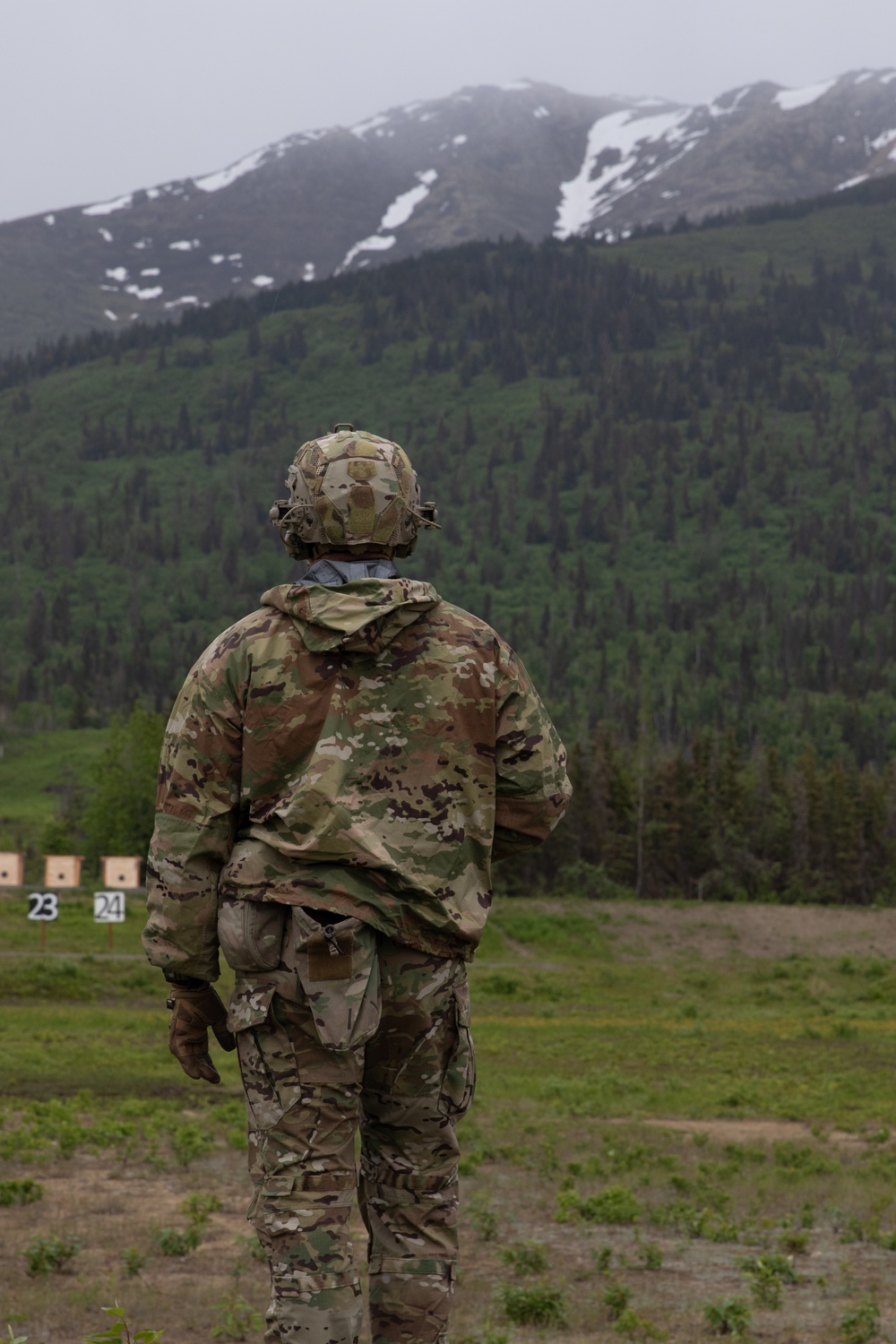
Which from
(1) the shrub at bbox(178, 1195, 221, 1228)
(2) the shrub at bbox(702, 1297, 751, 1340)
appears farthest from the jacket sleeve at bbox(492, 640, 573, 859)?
(1) the shrub at bbox(178, 1195, 221, 1228)

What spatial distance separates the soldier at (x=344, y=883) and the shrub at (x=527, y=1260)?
3.37 metres

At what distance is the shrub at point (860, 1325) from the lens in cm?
657

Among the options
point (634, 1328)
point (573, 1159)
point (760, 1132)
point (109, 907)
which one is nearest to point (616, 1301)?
point (634, 1328)

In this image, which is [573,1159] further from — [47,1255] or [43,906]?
[43,906]

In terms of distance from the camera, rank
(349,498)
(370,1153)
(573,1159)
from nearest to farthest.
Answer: (370,1153) → (349,498) → (573,1159)

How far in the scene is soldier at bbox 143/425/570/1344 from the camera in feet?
14.9

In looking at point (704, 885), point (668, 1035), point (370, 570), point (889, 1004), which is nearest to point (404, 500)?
point (370, 570)

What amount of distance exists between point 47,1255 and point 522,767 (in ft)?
13.8

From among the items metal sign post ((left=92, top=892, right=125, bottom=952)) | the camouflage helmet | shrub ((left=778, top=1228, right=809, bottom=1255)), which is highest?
the camouflage helmet

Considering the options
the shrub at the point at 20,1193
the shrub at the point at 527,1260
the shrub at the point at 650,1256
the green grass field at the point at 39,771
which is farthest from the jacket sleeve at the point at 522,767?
the green grass field at the point at 39,771

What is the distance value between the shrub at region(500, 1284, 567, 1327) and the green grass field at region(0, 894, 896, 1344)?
1 centimetres

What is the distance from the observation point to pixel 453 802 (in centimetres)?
487

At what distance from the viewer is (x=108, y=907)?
1655 inches

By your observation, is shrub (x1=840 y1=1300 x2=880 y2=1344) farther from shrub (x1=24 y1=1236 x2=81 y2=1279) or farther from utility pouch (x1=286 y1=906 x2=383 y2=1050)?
shrub (x1=24 y1=1236 x2=81 y2=1279)
